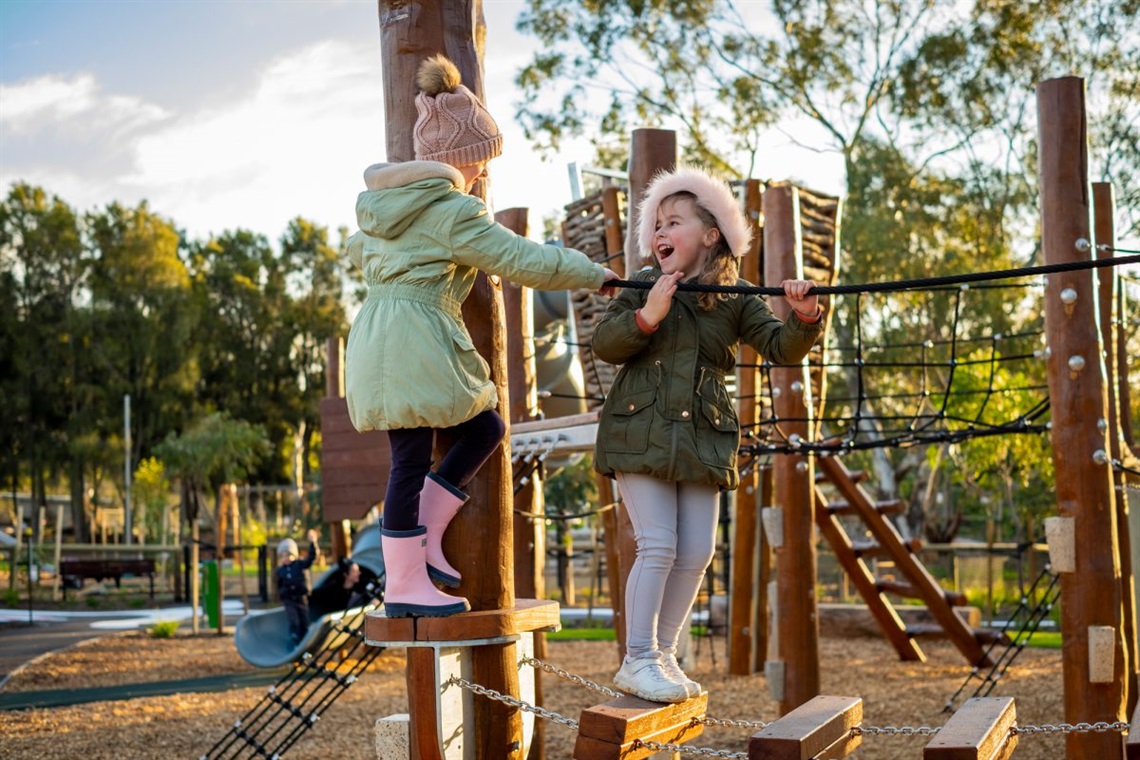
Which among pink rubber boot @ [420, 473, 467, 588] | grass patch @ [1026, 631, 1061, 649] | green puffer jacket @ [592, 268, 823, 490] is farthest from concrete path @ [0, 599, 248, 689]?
grass patch @ [1026, 631, 1061, 649]

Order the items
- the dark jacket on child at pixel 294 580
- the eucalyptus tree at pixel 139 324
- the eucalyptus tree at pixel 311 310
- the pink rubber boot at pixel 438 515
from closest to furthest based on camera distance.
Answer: the pink rubber boot at pixel 438 515
the dark jacket on child at pixel 294 580
the eucalyptus tree at pixel 139 324
the eucalyptus tree at pixel 311 310

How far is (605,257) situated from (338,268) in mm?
37849

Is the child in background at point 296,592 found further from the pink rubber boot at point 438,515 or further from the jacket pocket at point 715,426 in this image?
the jacket pocket at point 715,426

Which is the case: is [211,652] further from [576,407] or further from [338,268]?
[338,268]

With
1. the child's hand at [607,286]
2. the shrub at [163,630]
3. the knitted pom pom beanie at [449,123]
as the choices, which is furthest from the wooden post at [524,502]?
the shrub at [163,630]

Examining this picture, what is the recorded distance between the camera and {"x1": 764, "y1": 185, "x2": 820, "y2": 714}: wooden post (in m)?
7.46

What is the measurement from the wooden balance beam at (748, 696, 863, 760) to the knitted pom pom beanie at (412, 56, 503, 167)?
6.09ft

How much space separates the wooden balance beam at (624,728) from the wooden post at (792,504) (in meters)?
4.23

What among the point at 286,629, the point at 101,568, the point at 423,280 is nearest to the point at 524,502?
the point at 423,280

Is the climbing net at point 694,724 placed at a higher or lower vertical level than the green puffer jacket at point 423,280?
lower

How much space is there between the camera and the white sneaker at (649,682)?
3385 mm

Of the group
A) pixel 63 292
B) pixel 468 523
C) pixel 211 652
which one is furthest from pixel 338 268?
pixel 468 523

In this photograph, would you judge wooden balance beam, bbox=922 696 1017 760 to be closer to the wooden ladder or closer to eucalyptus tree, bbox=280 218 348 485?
the wooden ladder

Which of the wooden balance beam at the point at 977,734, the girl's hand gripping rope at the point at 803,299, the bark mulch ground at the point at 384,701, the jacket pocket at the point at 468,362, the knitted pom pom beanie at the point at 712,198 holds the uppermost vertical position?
the knitted pom pom beanie at the point at 712,198
